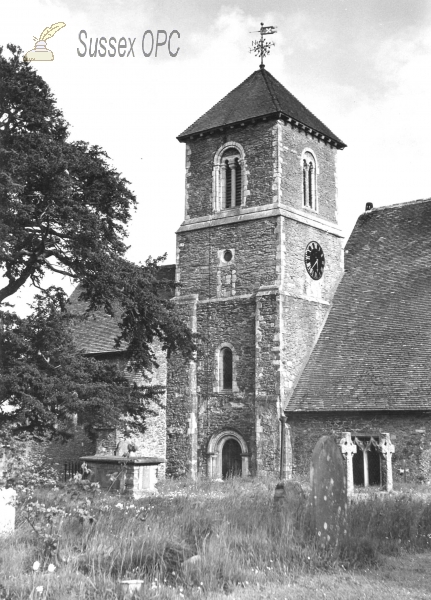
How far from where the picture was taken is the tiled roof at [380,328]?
74.5ft

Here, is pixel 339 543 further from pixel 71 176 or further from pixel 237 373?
pixel 237 373

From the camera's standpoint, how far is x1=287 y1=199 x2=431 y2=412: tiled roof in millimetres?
22719

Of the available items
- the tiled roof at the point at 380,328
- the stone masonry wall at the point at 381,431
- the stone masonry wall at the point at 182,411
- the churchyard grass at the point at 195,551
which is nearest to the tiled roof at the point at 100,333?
the stone masonry wall at the point at 182,411

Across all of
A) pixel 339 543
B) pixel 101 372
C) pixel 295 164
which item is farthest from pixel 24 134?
pixel 339 543

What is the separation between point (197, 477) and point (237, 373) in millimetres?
3587

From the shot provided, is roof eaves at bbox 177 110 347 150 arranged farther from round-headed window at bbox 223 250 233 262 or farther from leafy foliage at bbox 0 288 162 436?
leafy foliage at bbox 0 288 162 436

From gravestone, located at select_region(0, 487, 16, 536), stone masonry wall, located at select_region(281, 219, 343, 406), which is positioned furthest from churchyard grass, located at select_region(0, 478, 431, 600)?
stone masonry wall, located at select_region(281, 219, 343, 406)

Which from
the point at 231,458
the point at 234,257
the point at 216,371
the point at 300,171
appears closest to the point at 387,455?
the point at 231,458

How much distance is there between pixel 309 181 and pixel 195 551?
2045 cm

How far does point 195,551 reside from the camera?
8.98 metres

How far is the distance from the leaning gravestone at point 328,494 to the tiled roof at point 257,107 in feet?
55.8

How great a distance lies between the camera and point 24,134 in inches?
778

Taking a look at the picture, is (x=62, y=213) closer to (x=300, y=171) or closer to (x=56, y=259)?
(x=56, y=259)

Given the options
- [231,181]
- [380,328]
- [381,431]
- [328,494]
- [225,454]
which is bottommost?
[328,494]
